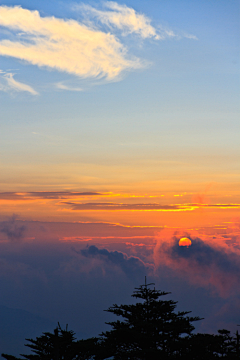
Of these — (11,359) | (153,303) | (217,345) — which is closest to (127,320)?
(153,303)

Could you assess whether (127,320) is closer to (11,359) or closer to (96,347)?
(96,347)

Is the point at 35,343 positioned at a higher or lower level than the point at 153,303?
lower

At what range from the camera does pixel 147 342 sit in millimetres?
47281

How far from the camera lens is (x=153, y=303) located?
164ft

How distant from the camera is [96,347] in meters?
46.5

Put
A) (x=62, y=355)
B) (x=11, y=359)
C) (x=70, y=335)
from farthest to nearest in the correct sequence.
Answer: (x=70, y=335) → (x=62, y=355) → (x=11, y=359)

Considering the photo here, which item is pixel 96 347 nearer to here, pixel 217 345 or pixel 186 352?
pixel 186 352

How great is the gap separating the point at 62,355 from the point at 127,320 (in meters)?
10.4

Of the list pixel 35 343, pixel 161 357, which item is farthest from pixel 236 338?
pixel 35 343

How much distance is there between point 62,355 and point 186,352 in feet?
56.7

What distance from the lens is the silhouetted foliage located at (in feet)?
149

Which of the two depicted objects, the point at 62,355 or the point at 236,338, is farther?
the point at 236,338

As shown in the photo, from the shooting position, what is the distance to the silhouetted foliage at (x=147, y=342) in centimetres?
4547

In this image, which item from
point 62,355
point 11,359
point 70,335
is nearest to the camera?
point 11,359
